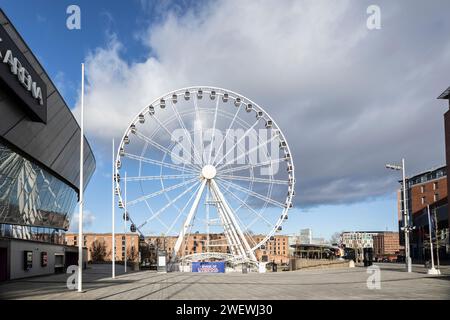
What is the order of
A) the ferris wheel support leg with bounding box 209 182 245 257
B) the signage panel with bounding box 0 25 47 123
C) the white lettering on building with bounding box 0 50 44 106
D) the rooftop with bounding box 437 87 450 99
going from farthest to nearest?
the rooftop with bounding box 437 87 450 99, the ferris wheel support leg with bounding box 209 182 245 257, the white lettering on building with bounding box 0 50 44 106, the signage panel with bounding box 0 25 47 123

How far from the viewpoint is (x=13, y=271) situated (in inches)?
1326

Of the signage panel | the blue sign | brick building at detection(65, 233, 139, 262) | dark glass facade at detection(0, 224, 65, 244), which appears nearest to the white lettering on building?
the signage panel

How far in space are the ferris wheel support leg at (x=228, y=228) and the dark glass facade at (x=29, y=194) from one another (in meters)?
15.7

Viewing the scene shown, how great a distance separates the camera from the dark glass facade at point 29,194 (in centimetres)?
3334

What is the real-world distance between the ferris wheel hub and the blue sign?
9.14 meters

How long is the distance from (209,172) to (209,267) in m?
10.1

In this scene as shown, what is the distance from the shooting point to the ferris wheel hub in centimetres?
5003

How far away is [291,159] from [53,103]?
2590 centimetres

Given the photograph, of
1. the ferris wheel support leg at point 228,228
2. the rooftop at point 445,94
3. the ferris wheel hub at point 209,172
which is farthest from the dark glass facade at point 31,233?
the rooftop at point 445,94

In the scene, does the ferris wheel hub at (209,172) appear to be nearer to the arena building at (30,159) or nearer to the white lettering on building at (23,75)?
the arena building at (30,159)

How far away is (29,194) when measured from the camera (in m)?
39.4

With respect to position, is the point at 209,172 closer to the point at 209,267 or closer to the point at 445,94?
the point at 209,267

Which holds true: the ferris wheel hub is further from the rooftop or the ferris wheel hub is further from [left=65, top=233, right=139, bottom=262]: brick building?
[left=65, top=233, right=139, bottom=262]: brick building
